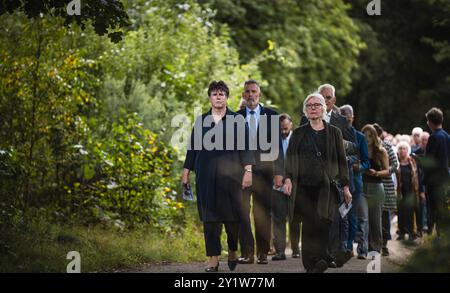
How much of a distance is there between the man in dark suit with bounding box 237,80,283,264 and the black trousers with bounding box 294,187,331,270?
5.95ft

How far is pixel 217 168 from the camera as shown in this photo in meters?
10.9

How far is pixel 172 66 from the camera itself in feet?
62.5

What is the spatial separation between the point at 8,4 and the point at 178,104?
7880 millimetres

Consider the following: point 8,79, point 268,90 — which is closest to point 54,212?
point 8,79

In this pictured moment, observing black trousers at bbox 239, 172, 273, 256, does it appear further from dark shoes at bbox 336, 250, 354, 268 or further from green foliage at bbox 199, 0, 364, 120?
green foliage at bbox 199, 0, 364, 120

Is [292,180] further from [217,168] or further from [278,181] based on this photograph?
[278,181]

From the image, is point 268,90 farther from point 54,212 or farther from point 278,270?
point 278,270

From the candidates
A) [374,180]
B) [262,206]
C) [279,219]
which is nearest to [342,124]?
[374,180]

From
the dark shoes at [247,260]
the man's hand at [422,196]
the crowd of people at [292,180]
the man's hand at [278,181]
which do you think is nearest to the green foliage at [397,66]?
the man's hand at [422,196]

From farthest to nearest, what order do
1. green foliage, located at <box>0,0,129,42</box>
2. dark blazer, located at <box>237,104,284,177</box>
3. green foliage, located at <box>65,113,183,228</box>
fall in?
1. green foliage, located at <box>65,113,183,228</box>
2. dark blazer, located at <box>237,104,284,177</box>
3. green foliage, located at <box>0,0,129,42</box>

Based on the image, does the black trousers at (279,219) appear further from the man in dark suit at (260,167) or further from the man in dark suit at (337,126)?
the man in dark suit at (337,126)

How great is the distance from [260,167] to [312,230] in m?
2.38

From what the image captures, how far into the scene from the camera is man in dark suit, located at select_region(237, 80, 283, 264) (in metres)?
12.3

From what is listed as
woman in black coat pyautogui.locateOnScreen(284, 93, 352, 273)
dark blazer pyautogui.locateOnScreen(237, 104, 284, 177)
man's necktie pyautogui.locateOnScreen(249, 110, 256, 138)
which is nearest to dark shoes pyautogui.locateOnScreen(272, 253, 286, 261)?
dark blazer pyautogui.locateOnScreen(237, 104, 284, 177)
